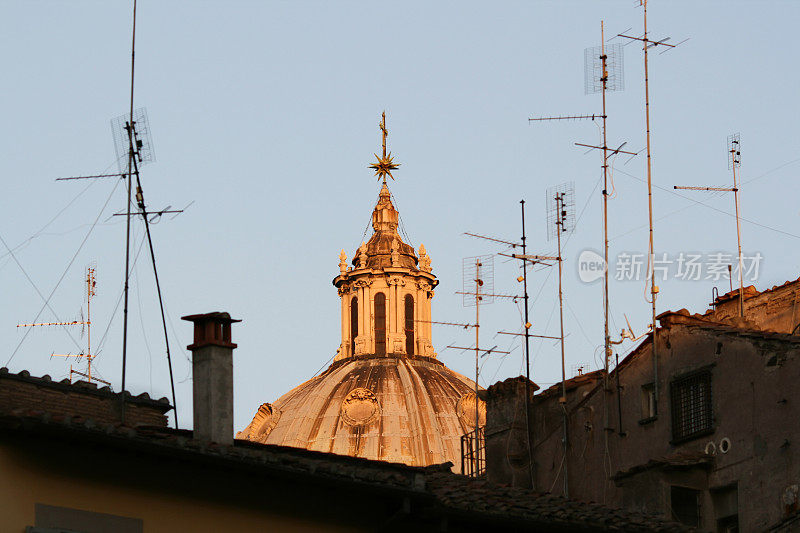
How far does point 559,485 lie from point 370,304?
47.6 m

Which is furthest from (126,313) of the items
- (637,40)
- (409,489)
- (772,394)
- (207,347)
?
(637,40)

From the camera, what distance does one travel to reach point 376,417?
255ft

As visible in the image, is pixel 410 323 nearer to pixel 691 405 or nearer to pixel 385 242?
pixel 385 242

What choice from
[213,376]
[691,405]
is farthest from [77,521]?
[691,405]

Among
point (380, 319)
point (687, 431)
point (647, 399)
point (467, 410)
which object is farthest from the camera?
point (380, 319)

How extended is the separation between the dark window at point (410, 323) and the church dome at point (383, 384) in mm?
49

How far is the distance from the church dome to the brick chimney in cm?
4709

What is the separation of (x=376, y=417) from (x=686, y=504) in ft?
143

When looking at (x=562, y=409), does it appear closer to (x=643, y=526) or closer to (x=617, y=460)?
(x=617, y=460)

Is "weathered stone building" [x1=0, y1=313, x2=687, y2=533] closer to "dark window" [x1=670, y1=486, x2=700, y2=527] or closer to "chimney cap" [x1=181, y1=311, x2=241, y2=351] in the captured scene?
"chimney cap" [x1=181, y1=311, x2=241, y2=351]

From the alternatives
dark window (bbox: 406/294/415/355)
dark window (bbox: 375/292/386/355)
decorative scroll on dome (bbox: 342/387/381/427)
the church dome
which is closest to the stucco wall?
the church dome

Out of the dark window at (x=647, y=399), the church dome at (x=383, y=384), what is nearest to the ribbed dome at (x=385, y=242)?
the church dome at (x=383, y=384)

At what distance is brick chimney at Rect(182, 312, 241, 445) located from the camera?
24328mm

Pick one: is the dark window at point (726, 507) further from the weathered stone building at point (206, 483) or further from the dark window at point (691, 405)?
the weathered stone building at point (206, 483)
